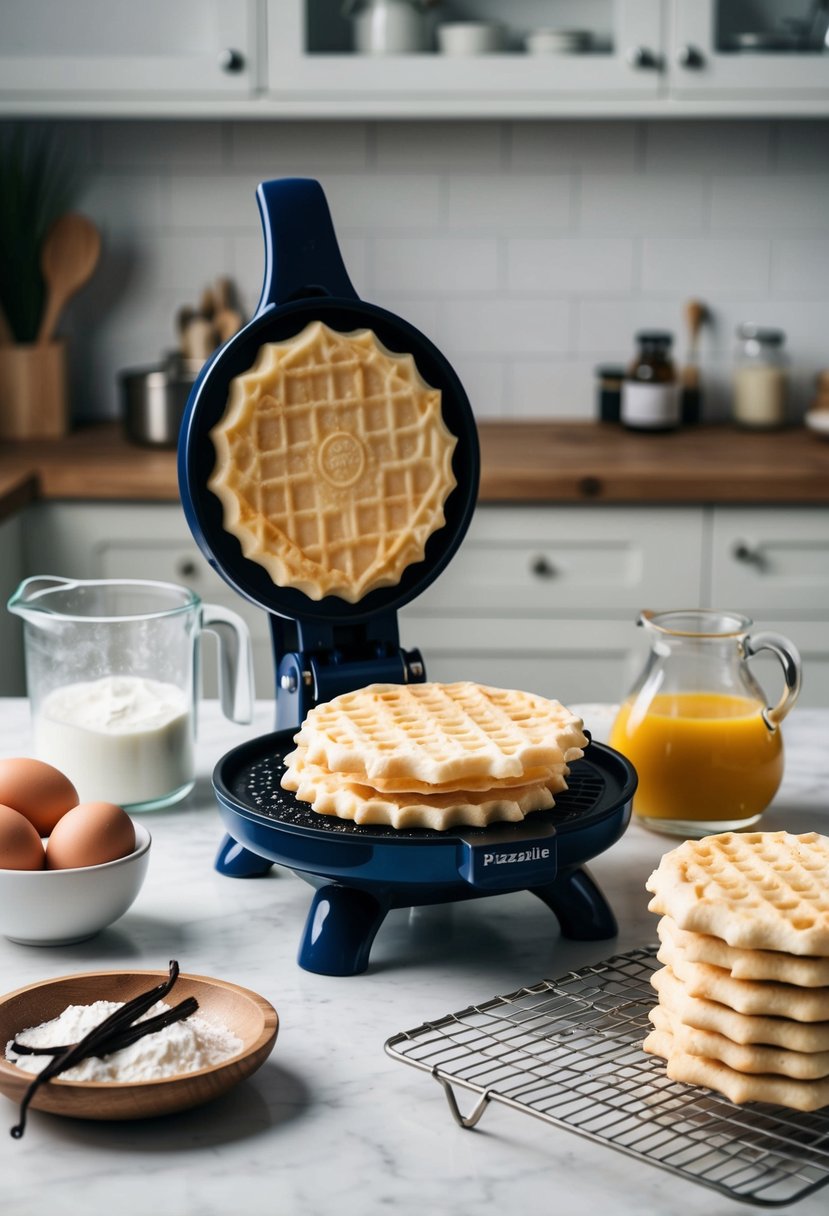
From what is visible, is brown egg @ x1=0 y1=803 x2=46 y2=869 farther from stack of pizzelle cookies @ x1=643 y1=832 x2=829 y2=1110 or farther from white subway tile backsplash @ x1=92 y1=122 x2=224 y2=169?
white subway tile backsplash @ x1=92 y1=122 x2=224 y2=169

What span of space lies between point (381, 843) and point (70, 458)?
6.77 feet

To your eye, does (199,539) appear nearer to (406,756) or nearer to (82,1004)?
(406,756)

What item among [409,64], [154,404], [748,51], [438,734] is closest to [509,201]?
[409,64]

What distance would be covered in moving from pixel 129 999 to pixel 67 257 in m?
2.58

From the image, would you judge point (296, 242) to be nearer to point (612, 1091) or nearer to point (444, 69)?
point (612, 1091)

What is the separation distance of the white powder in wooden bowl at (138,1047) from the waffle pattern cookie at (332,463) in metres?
Result: 0.50

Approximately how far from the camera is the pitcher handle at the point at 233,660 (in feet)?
4.64

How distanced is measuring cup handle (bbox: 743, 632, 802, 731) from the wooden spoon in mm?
2285

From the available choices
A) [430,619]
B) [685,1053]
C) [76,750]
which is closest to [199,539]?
[76,750]

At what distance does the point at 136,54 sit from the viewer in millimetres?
2895

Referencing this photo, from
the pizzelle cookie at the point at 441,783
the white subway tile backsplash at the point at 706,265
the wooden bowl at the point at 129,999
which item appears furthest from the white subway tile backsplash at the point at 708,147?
the wooden bowl at the point at 129,999

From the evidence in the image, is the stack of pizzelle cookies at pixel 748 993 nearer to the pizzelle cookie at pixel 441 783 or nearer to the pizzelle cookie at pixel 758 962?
the pizzelle cookie at pixel 758 962

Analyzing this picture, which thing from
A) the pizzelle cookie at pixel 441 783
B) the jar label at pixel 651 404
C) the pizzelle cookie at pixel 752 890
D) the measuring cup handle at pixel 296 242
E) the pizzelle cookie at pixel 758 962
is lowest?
the pizzelle cookie at pixel 758 962

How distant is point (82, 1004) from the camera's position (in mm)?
915
